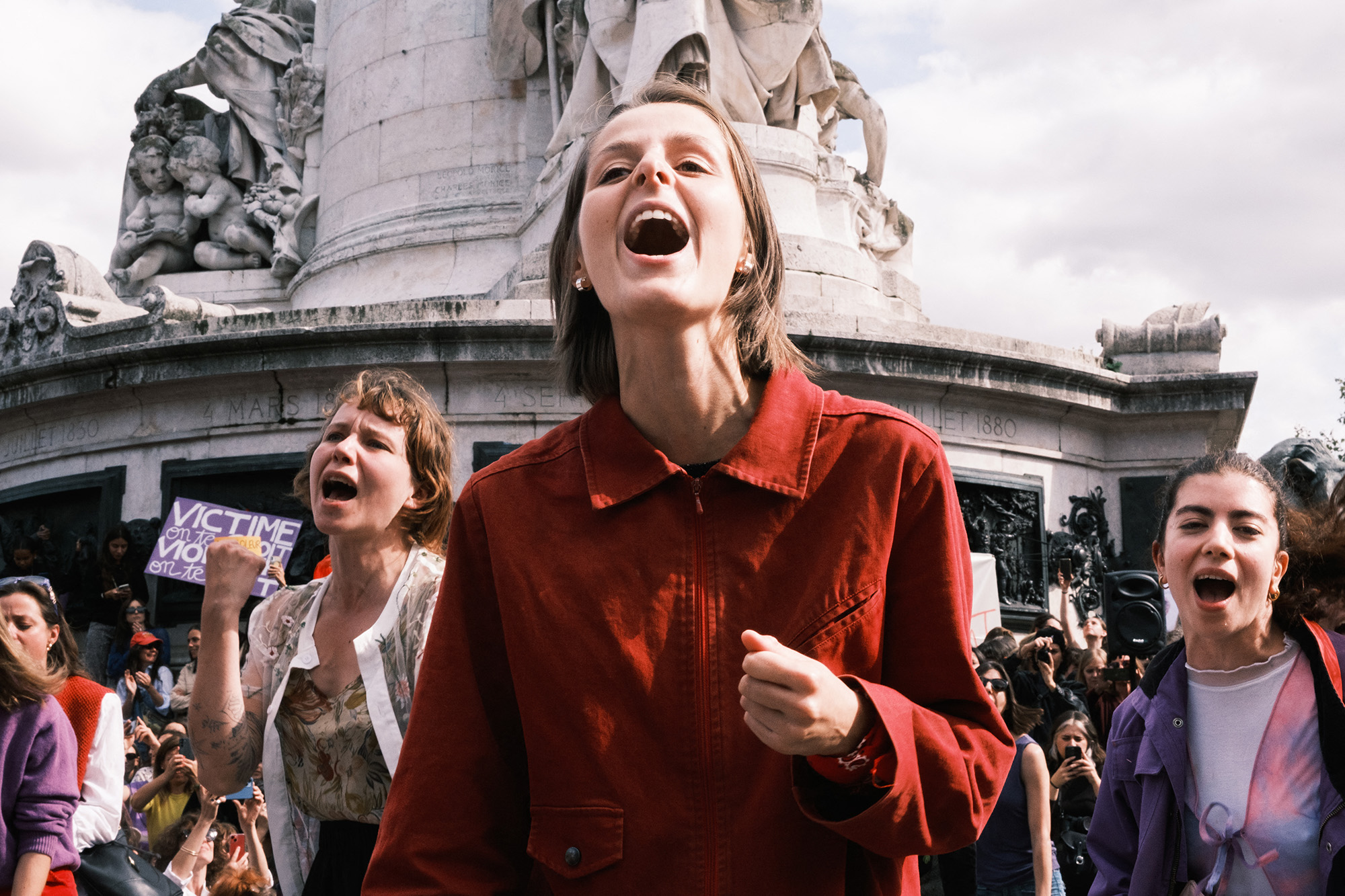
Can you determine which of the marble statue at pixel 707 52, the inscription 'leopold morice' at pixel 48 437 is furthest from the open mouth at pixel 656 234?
the inscription 'leopold morice' at pixel 48 437

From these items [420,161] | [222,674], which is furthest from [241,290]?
[222,674]

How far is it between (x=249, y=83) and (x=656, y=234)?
19086mm

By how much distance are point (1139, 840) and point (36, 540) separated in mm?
11476

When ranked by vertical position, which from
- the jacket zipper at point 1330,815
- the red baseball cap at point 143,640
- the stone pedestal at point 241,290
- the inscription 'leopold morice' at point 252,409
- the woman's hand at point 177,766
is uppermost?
the stone pedestal at point 241,290

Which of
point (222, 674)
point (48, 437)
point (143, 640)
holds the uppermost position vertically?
point (48, 437)

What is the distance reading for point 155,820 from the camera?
8.01 metres

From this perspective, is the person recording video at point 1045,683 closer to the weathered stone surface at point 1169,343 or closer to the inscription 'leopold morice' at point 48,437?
the weathered stone surface at point 1169,343

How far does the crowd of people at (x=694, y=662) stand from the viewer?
1895 mm

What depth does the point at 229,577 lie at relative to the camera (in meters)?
3.21

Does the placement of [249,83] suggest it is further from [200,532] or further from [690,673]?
[690,673]

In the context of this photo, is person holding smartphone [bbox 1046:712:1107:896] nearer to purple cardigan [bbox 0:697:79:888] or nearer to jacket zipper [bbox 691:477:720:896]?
purple cardigan [bbox 0:697:79:888]

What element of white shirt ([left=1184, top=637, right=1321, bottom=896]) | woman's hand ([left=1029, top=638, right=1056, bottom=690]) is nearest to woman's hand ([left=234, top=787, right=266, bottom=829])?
white shirt ([left=1184, top=637, right=1321, bottom=896])

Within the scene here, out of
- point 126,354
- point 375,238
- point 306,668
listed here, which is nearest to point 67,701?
point 306,668

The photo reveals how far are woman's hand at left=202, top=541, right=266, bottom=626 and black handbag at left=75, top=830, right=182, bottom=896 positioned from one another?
59.3 inches
